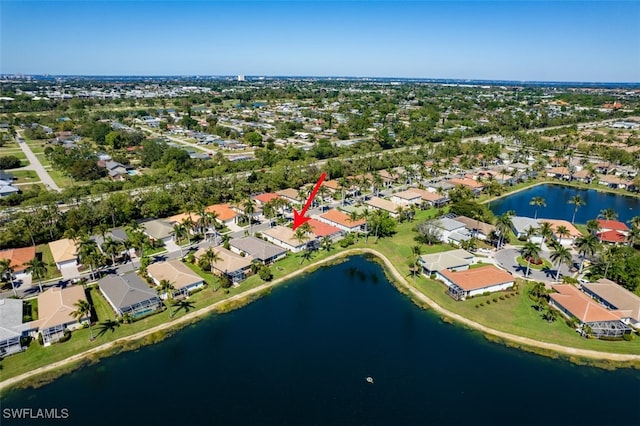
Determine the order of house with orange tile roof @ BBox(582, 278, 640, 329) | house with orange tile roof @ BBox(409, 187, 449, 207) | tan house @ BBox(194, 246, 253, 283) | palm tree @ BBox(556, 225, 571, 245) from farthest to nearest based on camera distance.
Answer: house with orange tile roof @ BBox(409, 187, 449, 207)
palm tree @ BBox(556, 225, 571, 245)
tan house @ BBox(194, 246, 253, 283)
house with orange tile roof @ BBox(582, 278, 640, 329)

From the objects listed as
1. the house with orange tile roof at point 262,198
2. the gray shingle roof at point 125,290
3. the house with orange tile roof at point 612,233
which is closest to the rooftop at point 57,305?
the gray shingle roof at point 125,290

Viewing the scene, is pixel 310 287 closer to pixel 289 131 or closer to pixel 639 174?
pixel 639 174

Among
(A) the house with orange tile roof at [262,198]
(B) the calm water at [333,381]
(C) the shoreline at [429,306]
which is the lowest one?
(B) the calm water at [333,381]

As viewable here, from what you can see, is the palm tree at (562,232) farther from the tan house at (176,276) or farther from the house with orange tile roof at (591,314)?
the tan house at (176,276)

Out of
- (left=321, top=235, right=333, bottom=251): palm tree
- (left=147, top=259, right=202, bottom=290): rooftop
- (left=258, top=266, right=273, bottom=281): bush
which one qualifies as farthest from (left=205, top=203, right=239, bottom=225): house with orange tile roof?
(left=258, top=266, right=273, bottom=281): bush

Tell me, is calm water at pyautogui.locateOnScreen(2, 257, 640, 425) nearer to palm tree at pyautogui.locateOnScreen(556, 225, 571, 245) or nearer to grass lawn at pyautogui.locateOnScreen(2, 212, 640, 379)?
grass lawn at pyautogui.locateOnScreen(2, 212, 640, 379)
